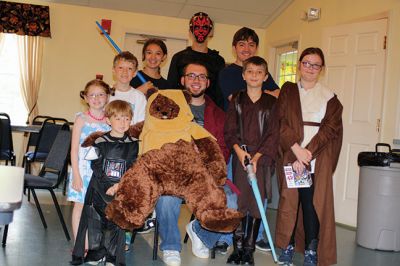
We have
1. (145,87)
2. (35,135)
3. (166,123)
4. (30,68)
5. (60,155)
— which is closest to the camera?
(166,123)

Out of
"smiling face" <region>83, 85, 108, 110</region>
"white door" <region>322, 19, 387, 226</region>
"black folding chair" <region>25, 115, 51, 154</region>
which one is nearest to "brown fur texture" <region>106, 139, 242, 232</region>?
"smiling face" <region>83, 85, 108, 110</region>

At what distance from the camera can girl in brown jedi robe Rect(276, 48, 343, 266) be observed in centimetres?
320

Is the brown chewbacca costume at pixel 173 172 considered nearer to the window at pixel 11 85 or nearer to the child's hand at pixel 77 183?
the child's hand at pixel 77 183

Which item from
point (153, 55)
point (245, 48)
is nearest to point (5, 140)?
point (153, 55)

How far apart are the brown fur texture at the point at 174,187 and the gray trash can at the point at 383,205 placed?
6.45 ft

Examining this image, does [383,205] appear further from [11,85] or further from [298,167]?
[11,85]

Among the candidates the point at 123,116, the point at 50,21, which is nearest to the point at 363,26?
the point at 123,116

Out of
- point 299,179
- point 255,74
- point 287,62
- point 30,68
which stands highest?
point 287,62

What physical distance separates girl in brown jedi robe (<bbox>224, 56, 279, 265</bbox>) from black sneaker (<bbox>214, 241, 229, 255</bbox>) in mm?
280

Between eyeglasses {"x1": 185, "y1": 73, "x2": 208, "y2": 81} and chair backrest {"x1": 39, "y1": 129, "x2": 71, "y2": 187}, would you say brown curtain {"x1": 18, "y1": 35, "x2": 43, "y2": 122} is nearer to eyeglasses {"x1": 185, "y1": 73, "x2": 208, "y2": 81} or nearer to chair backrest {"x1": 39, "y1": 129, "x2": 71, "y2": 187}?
chair backrest {"x1": 39, "y1": 129, "x2": 71, "y2": 187}

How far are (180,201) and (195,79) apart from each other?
789 millimetres

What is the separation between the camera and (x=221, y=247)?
11.7 feet

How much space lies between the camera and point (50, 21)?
275 inches

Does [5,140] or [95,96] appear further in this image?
[5,140]
